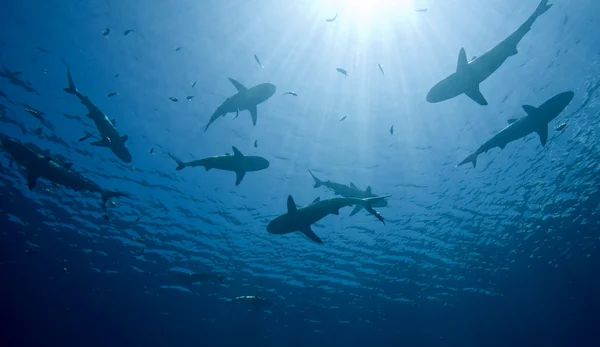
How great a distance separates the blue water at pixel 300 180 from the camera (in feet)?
35.1

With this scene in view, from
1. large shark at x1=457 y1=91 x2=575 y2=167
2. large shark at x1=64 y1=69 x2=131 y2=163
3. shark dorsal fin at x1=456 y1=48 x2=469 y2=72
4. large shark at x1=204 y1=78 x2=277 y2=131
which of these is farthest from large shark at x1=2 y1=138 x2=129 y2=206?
large shark at x1=457 y1=91 x2=575 y2=167

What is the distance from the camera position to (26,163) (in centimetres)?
647

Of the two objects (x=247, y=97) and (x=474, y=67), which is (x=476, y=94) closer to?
(x=474, y=67)

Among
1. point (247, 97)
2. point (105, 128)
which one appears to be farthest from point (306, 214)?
point (105, 128)

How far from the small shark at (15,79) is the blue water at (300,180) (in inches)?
14.3

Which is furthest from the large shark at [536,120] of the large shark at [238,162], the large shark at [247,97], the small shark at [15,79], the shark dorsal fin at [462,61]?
the small shark at [15,79]

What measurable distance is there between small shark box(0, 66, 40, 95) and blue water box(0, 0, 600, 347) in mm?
364

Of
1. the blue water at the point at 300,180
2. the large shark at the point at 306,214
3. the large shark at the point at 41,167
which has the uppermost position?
the blue water at the point at 300,180

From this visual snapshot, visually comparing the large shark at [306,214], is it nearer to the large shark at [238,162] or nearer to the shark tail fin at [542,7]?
the large shark at [238,162]

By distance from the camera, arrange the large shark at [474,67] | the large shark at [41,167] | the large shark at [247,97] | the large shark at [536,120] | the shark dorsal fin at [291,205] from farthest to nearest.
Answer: the large shark at [247,97], the large shark at [41,167], the large shark at [536,120], the large shark at [474,67], the shark dorsal fin at [291,205]

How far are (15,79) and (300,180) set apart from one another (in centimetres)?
1279

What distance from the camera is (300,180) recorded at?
16188mm

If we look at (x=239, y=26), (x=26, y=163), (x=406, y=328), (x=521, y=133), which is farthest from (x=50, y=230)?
(x=406, y=328)

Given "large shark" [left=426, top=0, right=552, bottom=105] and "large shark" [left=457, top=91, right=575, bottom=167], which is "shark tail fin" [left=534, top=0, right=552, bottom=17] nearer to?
"large shark" [left=426, top=0, right=552, bottom=105]
